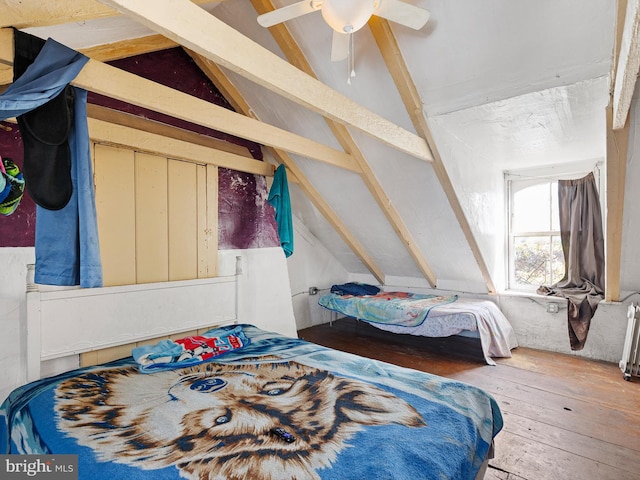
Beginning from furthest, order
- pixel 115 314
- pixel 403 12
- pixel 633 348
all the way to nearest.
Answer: pixel 633 348
pixel 115 314
pixel 403 12

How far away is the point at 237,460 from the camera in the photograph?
1.13 m

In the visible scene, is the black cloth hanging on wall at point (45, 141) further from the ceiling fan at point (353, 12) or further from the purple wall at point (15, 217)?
the ceiling fan at point (353, 12)

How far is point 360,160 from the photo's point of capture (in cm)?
329

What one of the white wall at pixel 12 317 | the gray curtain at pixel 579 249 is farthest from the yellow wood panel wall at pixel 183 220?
the gray curtain at pixel 579 249

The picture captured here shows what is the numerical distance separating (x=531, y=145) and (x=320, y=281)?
2918 millimetres

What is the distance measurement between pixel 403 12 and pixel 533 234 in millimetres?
3378

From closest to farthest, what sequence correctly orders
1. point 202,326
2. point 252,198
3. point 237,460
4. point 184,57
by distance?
1. point 237,460
2. point 202,326
3. point 184,57
4. point 252,198

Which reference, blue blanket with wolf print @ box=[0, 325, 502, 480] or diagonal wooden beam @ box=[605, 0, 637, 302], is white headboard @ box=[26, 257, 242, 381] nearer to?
blue blanket with wolf print @ box=[0, 325, 502, 480]

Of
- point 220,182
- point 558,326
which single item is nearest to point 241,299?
point 220,182

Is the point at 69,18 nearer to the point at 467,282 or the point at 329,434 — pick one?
the point at 329,434

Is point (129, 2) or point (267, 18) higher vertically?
point (267, 18)

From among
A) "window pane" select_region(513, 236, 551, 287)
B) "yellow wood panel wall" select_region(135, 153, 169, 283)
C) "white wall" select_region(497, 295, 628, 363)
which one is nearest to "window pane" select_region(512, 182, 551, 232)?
"window pane" select_region(513, 236, 551, 287)

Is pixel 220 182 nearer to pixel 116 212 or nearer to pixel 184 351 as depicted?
pixel 116 212

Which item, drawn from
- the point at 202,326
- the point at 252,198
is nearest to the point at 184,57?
the point at 252,198
